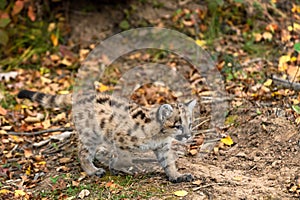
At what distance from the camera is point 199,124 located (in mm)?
7078

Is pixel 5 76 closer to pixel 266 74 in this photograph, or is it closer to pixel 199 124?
pixel 199 124

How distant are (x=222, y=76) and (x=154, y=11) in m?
1.93

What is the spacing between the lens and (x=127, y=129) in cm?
619

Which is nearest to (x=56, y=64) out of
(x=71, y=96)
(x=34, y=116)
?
(x=34, y=116)

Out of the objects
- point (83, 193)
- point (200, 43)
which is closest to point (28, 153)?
point (83, 193)

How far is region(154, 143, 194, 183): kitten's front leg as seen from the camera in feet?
19.4

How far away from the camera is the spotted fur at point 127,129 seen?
20.2ft

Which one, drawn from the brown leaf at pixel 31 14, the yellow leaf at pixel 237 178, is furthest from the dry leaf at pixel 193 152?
the brown leaf at pixel 31 14

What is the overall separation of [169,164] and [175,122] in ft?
1.41

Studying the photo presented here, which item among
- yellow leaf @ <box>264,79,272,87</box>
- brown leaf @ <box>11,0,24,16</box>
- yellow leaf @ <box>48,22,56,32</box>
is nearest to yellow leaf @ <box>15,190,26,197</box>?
yellow leaf @ <box>264,79,272,87</box>

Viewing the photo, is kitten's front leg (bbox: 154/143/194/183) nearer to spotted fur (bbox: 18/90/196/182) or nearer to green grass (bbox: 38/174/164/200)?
spotted fur (bbox: 18/90/196/182)

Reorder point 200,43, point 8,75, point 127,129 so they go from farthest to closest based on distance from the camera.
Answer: point 200,43, point 8,75, point 127,129

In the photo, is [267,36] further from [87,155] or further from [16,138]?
[16,138]

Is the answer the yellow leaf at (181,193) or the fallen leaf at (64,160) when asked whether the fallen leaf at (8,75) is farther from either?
the yellow leaf at (181,193)
